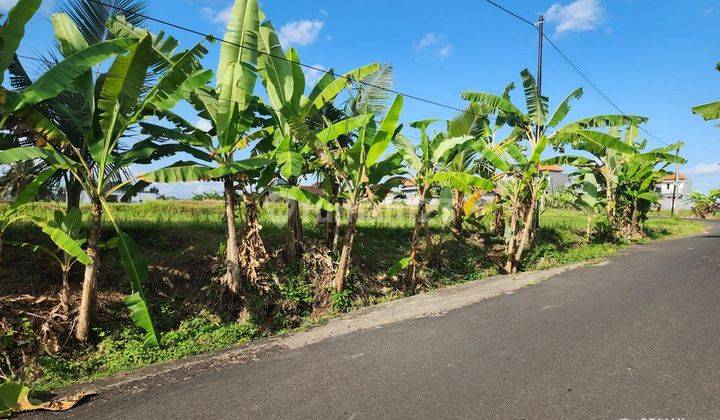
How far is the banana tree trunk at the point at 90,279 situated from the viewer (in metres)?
6.04

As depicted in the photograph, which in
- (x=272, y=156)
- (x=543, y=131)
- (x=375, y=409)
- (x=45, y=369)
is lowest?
(x=45, y=369)

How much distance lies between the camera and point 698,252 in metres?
14.6

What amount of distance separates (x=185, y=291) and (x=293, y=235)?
2310mm

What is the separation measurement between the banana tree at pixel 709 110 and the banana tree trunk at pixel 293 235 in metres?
9.39

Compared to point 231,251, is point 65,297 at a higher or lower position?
lower

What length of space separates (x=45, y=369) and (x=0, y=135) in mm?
3189

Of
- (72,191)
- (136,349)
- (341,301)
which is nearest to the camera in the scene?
(136,349)

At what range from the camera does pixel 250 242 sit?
8055 millimetres

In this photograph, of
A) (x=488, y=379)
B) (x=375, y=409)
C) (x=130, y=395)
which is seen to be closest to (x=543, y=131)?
(x=488, y=379)

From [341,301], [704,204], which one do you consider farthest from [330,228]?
[704,204]

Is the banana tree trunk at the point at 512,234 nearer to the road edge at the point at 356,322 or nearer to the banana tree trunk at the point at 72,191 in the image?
the road edge at the point at 356,322

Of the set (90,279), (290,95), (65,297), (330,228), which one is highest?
(290,95)

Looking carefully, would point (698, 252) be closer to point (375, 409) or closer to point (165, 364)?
point (375, 409)

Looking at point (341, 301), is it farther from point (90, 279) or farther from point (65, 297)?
point (65, 297)
